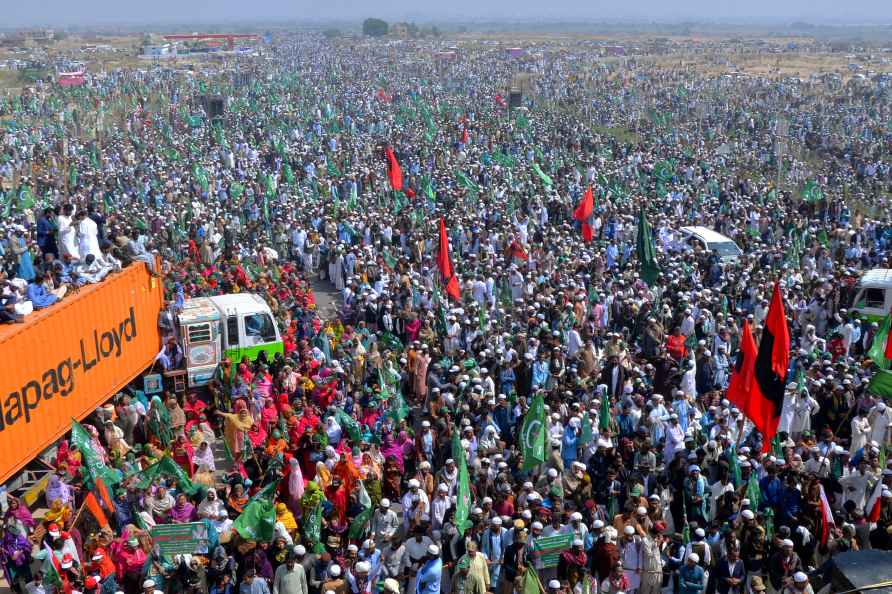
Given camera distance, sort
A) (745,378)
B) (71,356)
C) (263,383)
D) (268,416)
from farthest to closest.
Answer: (263,383)
(268,416)
(71,356)
(745,378)

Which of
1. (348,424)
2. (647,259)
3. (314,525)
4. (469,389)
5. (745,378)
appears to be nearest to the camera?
(314,525)

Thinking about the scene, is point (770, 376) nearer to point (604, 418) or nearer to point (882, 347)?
point (604, 418)

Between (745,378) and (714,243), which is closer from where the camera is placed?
(745,378)

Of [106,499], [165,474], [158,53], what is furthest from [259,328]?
[158,53]

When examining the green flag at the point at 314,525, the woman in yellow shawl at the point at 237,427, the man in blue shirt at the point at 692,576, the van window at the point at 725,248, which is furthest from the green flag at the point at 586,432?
the van window at the point at 725,248

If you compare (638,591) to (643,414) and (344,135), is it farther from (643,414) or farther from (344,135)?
(344,135)

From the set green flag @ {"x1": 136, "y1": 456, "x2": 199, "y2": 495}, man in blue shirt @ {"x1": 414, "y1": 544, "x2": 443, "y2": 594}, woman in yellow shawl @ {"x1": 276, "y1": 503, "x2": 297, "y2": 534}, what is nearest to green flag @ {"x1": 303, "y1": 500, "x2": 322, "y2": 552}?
woman in yellow shawl @ {"x1": 276, "y1": 503, "x2": 297, "y2": 534}

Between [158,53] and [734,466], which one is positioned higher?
[158,53]
